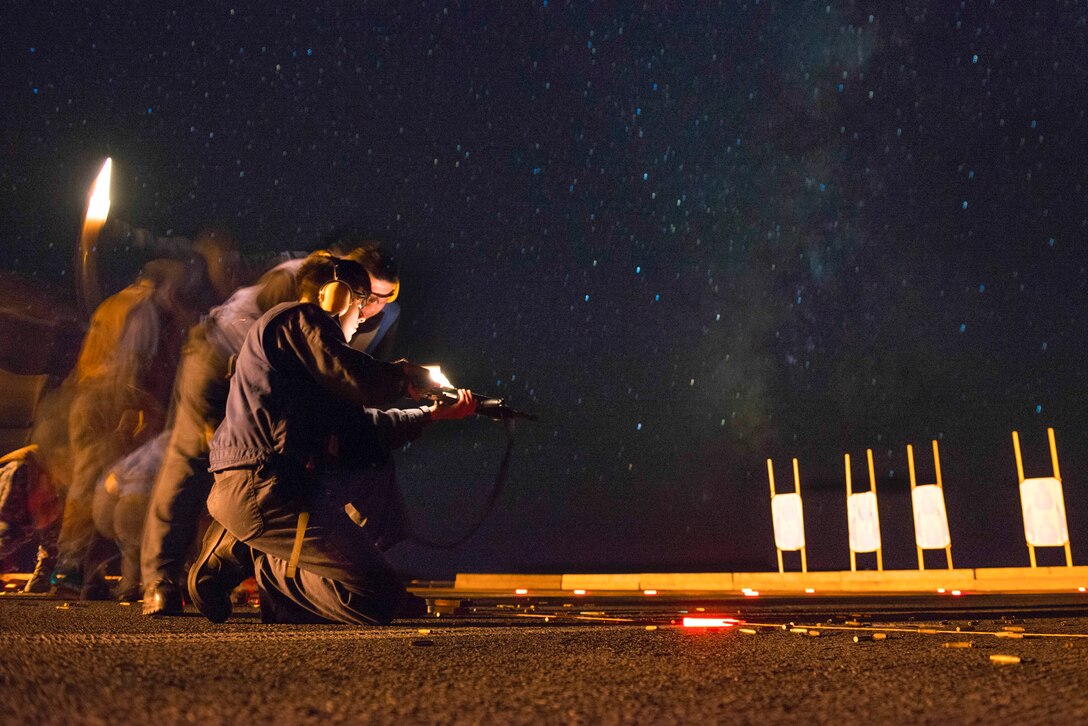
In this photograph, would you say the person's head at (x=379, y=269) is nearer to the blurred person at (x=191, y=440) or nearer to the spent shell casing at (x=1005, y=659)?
the blurred person at (x=191, y=440)

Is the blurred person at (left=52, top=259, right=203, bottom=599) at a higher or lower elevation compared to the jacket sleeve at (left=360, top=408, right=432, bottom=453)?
higher

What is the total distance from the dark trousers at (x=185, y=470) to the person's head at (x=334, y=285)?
0.68 meters

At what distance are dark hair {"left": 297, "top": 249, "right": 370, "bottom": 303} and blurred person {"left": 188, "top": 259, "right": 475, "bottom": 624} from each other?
0.88 feet

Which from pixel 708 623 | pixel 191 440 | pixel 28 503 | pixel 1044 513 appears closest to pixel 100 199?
pixel 28 503

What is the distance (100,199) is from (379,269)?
5329 mm

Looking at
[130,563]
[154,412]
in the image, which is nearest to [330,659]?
[130,563]

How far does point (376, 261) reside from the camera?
3979 millimetres

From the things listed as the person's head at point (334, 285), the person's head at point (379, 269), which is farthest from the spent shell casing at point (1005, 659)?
the person's head at point (379, 269)

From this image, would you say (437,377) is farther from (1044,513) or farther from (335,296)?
(1044,513)

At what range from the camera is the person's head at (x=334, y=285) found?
3.28 m

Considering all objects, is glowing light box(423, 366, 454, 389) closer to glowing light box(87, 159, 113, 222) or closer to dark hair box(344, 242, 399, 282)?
dark hair box(344, 242, 399, 282)

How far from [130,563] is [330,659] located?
3.47 metres

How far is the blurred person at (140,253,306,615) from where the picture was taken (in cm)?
374

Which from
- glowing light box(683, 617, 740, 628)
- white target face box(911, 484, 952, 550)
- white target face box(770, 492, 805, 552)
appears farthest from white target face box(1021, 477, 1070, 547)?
glowing light box(683, 617, 740, 628)
